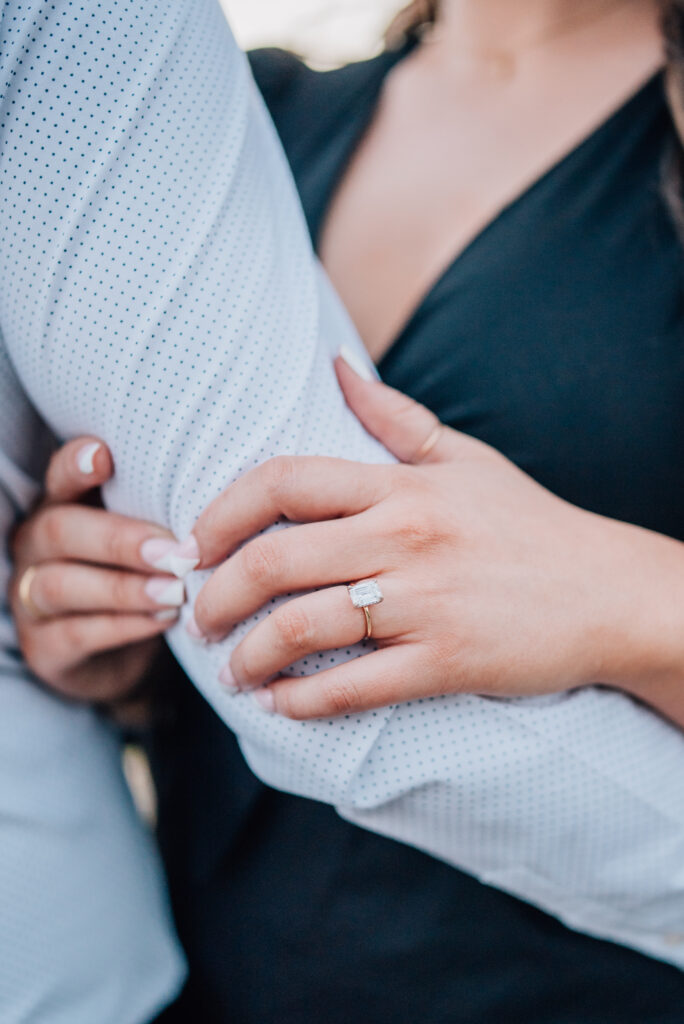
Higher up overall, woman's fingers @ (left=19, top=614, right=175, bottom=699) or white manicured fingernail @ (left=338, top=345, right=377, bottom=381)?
white manicured fingernail @ (left=338, top=345, right=377, bottom=381)

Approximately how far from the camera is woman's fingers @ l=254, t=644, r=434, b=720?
561 millimetres

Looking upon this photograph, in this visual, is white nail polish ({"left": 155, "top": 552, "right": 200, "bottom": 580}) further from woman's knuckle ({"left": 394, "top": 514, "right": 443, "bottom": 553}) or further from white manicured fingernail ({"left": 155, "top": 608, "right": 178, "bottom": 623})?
woman's knuckle ({"left": 394, "top": 514, "right": 443, "bottom": 553})

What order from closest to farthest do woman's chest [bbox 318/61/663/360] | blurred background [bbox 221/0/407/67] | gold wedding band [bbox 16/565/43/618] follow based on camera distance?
gold wedding band [bbox 16/565/43/618] → woman's chest [bbox 318/61/663/360] → blurred background [bbox 221/0/407/67]

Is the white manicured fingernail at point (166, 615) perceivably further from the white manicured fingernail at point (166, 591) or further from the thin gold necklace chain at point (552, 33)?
the thin gold necklace chain at point (552, 33)

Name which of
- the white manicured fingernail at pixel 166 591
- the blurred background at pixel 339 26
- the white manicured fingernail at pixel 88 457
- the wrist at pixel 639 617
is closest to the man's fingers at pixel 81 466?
the white manicured fingernail at pixel 88 457

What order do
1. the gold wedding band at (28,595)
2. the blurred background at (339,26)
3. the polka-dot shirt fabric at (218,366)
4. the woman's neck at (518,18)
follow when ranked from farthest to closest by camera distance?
1. the blurred background at (339,26)
2. the woman's neck at (518,18)
3. the gold wedding band at (28,595)
4. the polka-dot shirt fabric at (218,366)

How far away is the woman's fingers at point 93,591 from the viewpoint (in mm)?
670

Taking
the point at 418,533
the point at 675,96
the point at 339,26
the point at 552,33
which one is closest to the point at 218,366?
the point at 418,533

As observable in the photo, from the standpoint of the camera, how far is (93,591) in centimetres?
71

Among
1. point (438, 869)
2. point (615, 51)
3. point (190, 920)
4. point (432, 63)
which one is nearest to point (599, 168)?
point (615, 51)

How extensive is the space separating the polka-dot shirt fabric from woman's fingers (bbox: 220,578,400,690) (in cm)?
5

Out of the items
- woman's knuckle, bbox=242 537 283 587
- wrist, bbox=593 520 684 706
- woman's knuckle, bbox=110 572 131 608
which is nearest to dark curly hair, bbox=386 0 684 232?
wrist, bbox=593 520 684 706

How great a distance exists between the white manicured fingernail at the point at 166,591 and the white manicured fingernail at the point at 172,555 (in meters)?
0.01

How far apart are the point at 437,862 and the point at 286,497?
479mm
